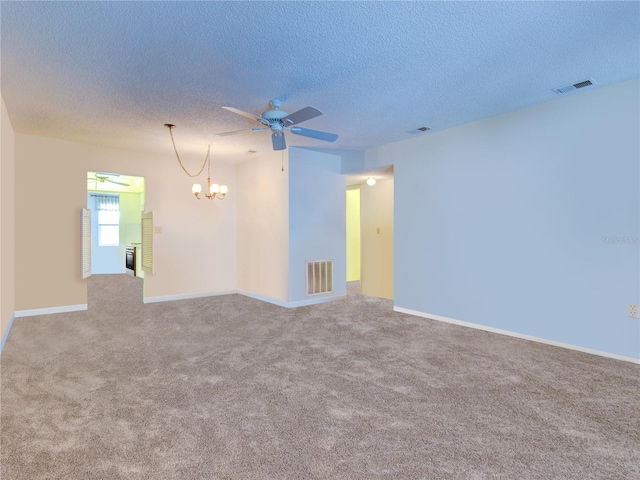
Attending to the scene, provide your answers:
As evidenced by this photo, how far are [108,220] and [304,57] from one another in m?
10.2

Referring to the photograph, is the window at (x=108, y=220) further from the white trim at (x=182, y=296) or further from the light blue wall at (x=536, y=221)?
the light blue wall at (x=536, y=221)

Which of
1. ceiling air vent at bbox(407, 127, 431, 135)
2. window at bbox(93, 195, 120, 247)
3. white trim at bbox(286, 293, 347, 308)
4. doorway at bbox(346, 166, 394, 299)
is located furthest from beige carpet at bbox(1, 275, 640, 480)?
window at bbox(93, 195, 120, 247)

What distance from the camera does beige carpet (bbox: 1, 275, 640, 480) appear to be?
70.8 inches

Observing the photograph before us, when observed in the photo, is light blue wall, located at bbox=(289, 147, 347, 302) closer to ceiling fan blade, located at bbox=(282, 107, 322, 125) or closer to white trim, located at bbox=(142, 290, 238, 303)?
white trim, located at bbox=(142, 290, 238, 303)

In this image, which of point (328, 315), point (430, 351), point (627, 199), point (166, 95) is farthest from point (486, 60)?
point (328, 315)

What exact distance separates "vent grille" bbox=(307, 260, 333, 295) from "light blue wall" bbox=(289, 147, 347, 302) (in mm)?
87

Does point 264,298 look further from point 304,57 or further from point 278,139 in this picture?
point 304,57

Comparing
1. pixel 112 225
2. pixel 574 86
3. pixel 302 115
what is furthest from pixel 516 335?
pixel 112 225

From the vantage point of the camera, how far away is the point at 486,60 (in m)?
2.87

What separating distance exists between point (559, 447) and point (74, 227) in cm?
625

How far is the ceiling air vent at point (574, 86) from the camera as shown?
3.28 metres

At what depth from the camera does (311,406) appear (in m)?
2.40

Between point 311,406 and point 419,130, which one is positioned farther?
point 419,130

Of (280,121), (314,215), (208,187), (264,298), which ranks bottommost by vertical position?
(264,298)
